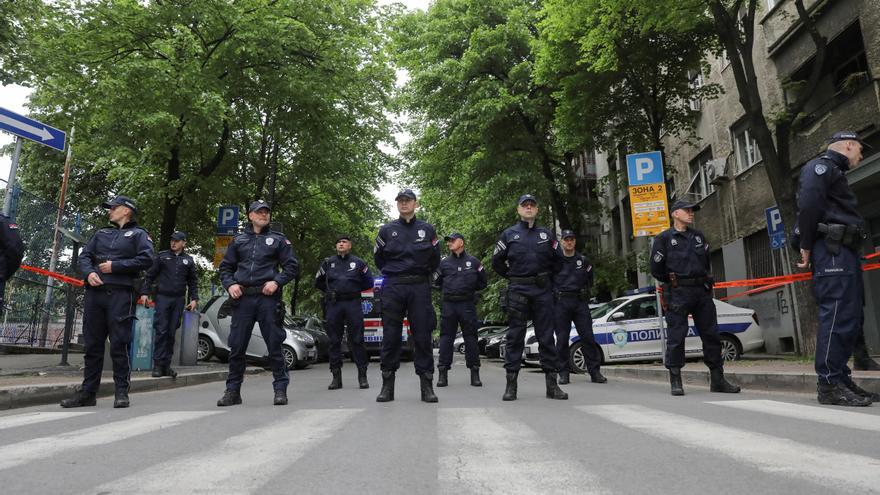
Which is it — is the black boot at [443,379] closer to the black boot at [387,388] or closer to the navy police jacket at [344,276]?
the navy police jacket at [344,276]

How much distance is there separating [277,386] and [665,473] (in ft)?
14.6

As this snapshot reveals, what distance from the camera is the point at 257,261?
6.52 m

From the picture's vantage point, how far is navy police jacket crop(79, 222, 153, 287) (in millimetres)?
6238

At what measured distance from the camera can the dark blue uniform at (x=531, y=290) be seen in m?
6.46

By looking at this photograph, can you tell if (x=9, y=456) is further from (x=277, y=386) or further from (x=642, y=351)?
(x=642, y=351)

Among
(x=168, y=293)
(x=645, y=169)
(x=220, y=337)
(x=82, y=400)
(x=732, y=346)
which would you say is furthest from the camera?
(x=220, y=337)

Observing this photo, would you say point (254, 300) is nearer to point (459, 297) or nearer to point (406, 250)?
point (406, 250)

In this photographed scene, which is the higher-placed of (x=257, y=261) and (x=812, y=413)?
(x=257, y=261)

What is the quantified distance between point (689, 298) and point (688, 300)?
0.03 meters

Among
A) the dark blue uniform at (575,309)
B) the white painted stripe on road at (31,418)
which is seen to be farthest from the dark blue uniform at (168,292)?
the dark blue uniform at (575,309)

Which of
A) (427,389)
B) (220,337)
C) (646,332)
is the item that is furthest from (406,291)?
(220,337)

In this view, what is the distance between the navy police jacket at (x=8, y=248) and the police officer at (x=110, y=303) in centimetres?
59

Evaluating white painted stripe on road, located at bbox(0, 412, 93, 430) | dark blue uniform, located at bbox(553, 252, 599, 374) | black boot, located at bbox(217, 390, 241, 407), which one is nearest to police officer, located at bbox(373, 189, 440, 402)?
black boot, located at bbox(217, 390, 241, 407)

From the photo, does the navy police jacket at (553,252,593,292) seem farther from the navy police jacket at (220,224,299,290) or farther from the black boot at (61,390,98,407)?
the black boot at (61,390,98,407)
